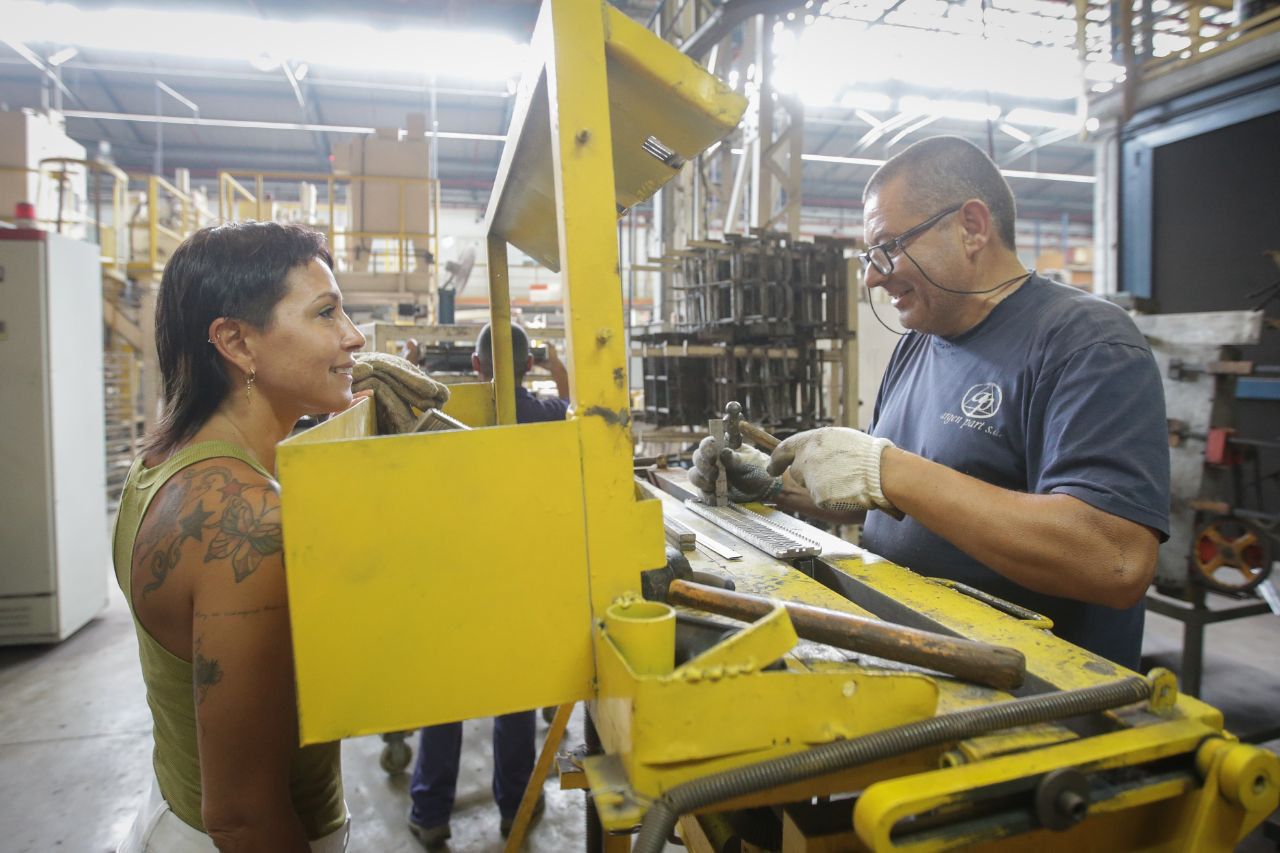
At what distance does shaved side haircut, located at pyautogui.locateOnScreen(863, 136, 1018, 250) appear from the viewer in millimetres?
1771

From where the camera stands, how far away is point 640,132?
115cm

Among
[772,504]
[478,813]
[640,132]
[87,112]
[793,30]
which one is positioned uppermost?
[87,112]

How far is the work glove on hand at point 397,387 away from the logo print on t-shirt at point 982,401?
1299mm

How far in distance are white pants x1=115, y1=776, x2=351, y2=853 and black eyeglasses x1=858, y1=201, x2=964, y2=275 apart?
1.85 m

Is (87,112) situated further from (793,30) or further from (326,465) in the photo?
(326,465)

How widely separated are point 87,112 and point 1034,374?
15.8 m

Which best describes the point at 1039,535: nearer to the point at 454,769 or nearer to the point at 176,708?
the point at 176,708

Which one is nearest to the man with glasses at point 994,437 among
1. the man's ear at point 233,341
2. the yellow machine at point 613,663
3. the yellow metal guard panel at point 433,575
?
the yellow machine at point 613,663

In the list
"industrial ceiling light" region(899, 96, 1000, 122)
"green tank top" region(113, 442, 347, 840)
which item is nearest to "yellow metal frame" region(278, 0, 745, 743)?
"green tank top" region(113, 442, 347, 840)

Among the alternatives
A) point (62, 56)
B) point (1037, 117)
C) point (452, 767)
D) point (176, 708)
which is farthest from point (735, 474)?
point (62, 56)

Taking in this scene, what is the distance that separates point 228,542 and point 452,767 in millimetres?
2101

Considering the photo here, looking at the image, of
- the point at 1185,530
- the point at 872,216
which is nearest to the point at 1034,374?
the point at 872,216

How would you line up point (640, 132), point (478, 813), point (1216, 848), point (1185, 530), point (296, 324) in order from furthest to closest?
point (1185, 530)
point (478, 813)
point (296, 324)
point (640, 132)
point (1216, 848)

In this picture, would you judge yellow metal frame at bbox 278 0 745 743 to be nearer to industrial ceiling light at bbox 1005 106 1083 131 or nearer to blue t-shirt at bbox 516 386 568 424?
blue t-shirt at bbox 516 386 568 424
